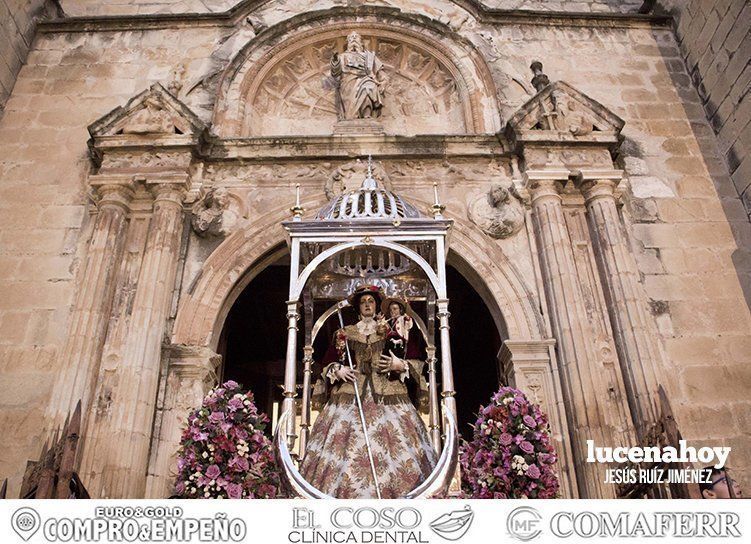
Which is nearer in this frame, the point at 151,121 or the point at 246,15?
the point at 151,121

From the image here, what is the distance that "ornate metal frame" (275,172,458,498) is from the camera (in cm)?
471

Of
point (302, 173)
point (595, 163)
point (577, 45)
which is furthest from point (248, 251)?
point (577, 45)

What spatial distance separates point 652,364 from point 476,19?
597 centimetres

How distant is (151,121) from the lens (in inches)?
316

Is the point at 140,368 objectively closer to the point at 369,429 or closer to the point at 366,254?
the point at 366,254

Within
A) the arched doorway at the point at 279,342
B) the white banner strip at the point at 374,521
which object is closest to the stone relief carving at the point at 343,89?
the arched doorway at the point at 279,342

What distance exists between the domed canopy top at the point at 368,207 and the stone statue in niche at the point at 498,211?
5.40 feet

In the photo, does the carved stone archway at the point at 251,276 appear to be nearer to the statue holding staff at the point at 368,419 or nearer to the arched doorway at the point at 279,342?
the statue holding staff at the point at 368,419

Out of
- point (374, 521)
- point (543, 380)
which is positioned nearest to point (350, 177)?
point (543, 380)

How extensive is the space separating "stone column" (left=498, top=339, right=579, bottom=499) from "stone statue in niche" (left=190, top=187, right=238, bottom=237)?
3.52 meters

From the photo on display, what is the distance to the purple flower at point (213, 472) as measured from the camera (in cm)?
479

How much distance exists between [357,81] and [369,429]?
550cm

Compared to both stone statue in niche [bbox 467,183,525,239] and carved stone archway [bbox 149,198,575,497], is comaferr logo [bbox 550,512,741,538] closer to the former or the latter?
carved stone archway [bbox 149,198,575,497]

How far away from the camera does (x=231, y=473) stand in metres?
4.88
